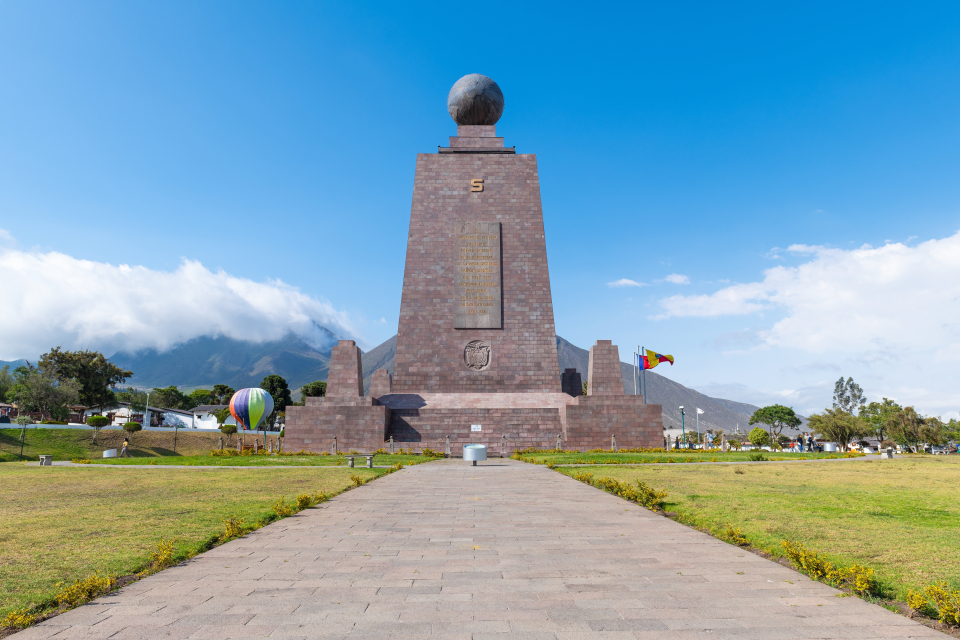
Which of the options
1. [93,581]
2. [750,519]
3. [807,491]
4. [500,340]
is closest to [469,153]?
[500,340]

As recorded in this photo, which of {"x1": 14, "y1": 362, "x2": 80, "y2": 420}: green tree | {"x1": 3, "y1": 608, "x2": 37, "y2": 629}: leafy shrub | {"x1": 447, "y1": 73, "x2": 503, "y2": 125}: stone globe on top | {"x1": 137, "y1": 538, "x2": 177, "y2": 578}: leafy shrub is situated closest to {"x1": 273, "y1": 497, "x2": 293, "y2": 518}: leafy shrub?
{"x1": 137, "y1": 538, "x2": 177, "y2": 578}: leafy shrub

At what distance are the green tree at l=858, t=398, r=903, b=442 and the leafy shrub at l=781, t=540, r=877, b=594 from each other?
85771mm

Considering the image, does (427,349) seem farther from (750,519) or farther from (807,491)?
(750,519)

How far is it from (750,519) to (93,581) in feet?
25.5

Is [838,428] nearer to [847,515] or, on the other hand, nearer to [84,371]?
[847,515]

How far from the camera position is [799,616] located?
Answer: 4207 millimetres

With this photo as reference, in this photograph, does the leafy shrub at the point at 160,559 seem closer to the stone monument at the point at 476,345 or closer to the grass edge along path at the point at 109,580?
the grass edge along path at the point at 109,580

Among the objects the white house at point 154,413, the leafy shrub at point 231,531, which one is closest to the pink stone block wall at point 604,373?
the leafy shrub at point 231,531

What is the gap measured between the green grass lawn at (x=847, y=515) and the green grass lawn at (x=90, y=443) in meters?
40.8

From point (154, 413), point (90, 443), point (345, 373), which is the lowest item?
point (90, 443)

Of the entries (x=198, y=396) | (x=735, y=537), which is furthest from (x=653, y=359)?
(x=198, y=396)

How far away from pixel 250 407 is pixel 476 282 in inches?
738

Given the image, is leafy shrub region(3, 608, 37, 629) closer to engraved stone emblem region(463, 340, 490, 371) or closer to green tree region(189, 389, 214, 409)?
engraved stone emblem region(463, 340, 490, 371)

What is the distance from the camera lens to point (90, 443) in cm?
4572
